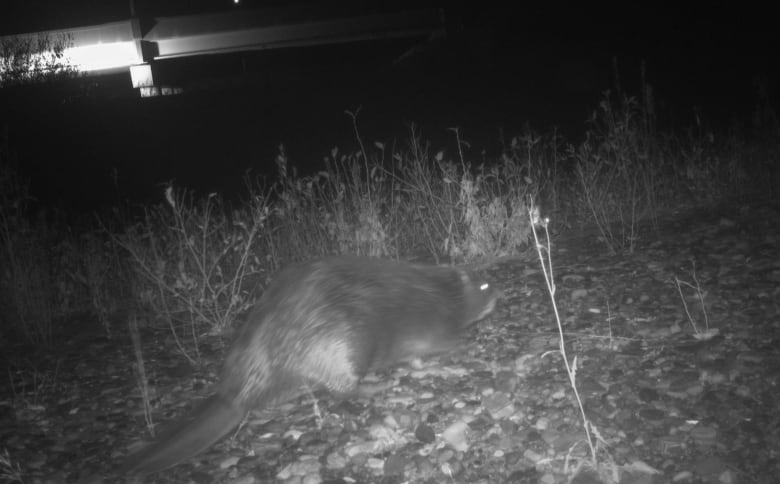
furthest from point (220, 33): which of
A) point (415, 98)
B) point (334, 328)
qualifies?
point (334, 328)

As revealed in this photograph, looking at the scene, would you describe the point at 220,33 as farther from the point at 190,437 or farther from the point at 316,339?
the point at 190,437

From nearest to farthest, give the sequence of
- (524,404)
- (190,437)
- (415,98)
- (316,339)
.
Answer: (190,437), (524,404), (316,339), (415,98)

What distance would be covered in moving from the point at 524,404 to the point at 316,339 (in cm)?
102

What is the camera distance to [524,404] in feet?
8.80

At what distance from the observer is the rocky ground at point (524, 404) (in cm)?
226

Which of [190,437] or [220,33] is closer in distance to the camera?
[190,437]

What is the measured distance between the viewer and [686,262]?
4.12 m

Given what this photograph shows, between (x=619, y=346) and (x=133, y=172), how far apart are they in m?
21.8

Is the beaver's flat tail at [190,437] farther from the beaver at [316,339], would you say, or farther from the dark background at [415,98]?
the dark background at [415,98]

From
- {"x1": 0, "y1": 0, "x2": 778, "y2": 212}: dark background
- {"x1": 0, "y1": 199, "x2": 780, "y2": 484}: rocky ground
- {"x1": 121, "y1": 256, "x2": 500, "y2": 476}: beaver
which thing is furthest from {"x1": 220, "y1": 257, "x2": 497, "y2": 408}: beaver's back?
{"x1": 0, "y1": 0, "x2": 778, "y2": 212}: dark background

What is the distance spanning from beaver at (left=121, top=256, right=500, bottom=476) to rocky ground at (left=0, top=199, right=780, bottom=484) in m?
0.16

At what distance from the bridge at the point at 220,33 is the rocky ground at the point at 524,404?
2783cm

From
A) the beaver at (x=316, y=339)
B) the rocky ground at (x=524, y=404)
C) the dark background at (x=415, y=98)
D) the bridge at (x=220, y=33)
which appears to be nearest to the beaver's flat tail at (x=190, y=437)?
the beaver at (x=316, y=339)

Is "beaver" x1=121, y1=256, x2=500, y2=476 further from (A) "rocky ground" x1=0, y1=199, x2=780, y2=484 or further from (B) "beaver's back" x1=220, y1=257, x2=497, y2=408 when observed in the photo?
(A) "rocky ground" x1=0, y1=199, x2=780, y2=484
